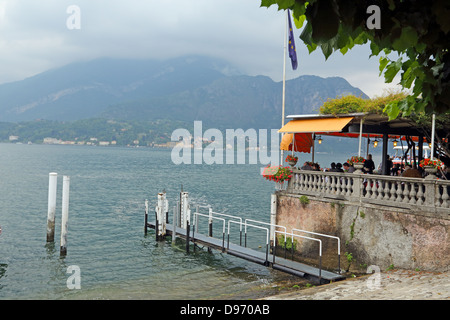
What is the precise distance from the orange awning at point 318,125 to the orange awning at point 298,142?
4.12ft

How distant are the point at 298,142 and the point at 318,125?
2401 mm

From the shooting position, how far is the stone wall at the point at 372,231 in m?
12.6

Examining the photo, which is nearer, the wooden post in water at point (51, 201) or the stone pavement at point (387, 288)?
the stone pavement at point (387, 288)

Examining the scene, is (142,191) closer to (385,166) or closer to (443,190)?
(385,166)

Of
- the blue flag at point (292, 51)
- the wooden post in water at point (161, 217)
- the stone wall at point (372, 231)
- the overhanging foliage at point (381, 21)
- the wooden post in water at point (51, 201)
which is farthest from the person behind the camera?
the wooden post in water at point (161, 217)

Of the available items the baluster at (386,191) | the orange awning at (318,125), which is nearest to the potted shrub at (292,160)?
the orange awning at (318,125)

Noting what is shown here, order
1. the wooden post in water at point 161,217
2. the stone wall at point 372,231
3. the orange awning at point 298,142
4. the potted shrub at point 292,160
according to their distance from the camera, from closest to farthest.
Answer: the stone wall at point 372,231 → the potted shrub at point 292,160 → the orange awning at point 298,142 → the wooden post in water at point 161,217

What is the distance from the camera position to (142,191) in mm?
56938

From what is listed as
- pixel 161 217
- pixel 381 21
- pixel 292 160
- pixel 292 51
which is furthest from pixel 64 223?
pixel 381 21

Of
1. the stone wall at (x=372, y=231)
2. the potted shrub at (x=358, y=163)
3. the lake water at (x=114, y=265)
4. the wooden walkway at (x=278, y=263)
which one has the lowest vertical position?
the lake water at (x=114, y=265)

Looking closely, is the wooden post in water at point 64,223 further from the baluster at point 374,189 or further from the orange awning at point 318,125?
the baluster at point 374,189
